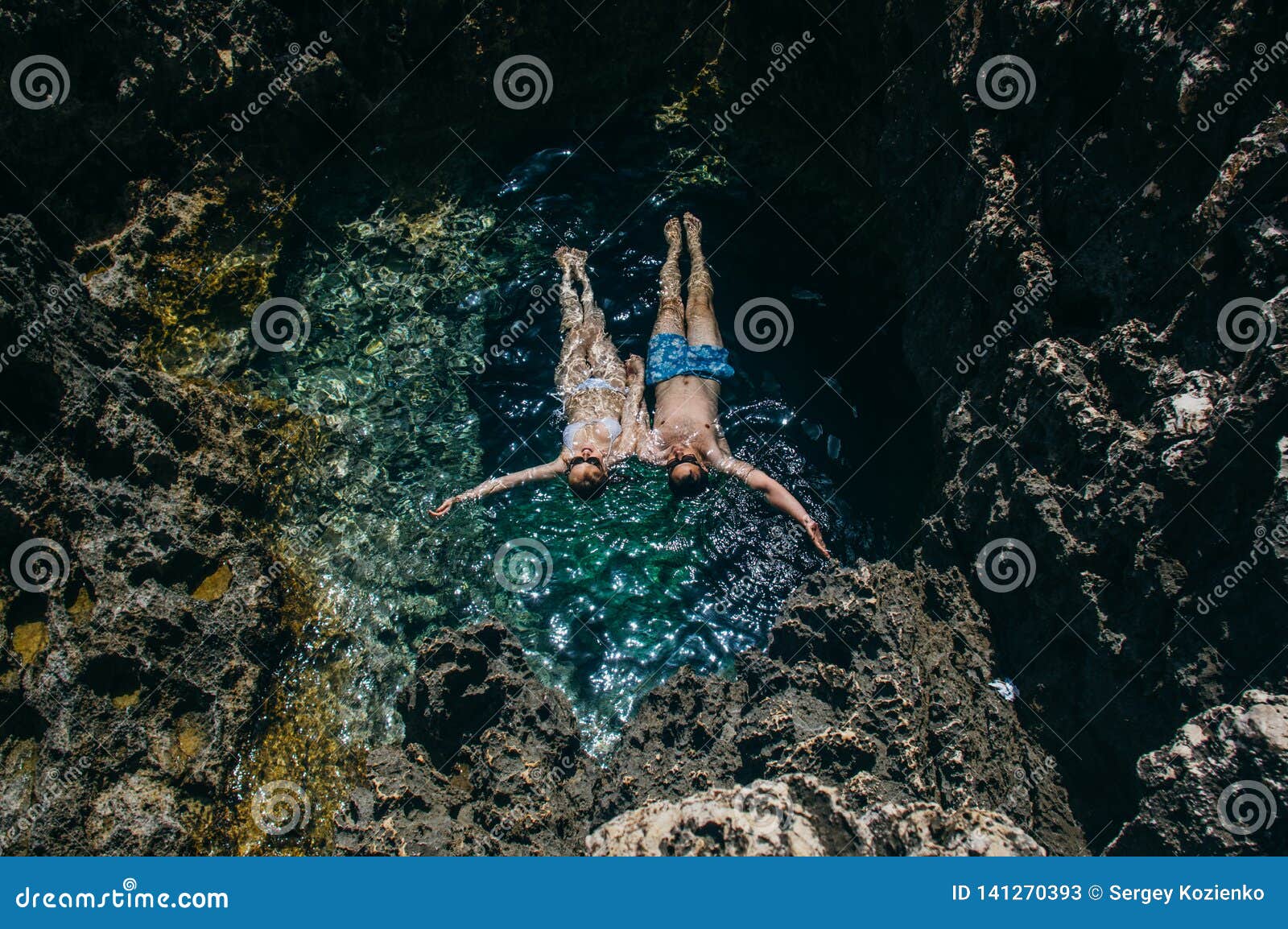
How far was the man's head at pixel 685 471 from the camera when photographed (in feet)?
21.2

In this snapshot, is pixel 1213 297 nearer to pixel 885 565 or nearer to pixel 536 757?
pixel 885 565

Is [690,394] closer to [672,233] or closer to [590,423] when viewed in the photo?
[590,423]

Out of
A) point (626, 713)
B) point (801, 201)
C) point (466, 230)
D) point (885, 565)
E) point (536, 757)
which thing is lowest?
point (536, 757)

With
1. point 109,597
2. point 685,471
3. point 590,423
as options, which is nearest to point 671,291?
point 590,423

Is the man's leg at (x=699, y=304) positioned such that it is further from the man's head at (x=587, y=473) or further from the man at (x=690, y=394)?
the man's head at (x=587, y=473)

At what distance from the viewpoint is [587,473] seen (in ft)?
21.2

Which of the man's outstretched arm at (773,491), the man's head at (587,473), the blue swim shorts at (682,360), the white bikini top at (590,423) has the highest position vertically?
the blue swim shorts at (682,360)

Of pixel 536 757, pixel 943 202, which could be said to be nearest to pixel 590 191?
pixel 943 202

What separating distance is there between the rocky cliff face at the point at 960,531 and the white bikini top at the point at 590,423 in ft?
7.10

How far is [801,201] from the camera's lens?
8.30 meters

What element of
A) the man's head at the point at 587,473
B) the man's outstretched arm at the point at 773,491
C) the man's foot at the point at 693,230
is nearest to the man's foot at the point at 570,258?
the man's foot at the point at 693,230

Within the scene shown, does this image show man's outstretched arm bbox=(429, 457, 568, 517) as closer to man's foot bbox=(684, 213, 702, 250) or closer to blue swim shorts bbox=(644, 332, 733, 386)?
blue swim shorts bbox=(644, 332, 733, 386)

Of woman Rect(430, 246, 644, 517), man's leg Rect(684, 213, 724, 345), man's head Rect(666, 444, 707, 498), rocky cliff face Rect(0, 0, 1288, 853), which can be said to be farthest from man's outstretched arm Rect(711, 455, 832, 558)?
man's leg Rect(684, 213, 724, 345)

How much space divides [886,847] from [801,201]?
256 inches
